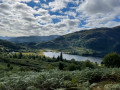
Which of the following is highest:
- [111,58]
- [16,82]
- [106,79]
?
[16,82]

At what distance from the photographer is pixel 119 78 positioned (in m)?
8.43

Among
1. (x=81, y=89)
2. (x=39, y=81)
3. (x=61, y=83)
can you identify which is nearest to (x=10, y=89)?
(x=39, y=81)

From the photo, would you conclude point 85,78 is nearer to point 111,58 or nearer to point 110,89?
point 110,89

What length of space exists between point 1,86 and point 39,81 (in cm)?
238

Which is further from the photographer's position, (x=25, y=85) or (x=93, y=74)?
(x=93, y=74)

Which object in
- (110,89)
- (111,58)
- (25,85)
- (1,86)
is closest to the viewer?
(110,89)

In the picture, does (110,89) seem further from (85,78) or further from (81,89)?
(85,78)

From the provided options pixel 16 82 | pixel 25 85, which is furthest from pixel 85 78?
pixel 16 82

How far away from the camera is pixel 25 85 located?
22.7 ft

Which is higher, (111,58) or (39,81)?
(39,81)

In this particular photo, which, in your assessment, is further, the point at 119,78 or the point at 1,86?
the point at 119,78

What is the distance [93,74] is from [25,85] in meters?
5.72

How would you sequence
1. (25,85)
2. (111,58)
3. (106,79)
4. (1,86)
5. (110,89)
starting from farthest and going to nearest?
(111,58) → (106,79) → (25,85) → (1,86) → (110,89)

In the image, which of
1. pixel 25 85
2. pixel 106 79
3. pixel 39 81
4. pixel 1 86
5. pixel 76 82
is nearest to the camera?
pixel 1 86
